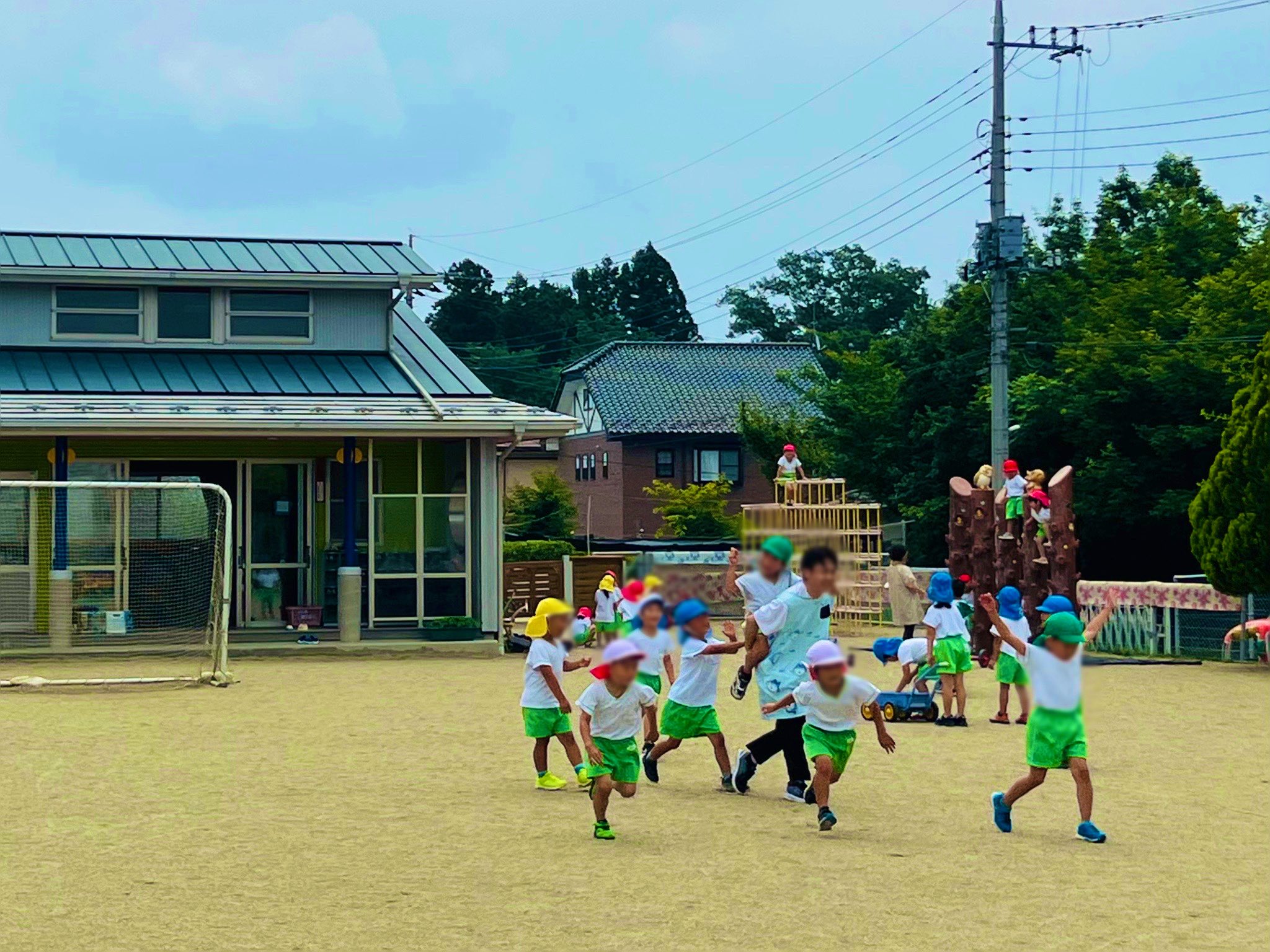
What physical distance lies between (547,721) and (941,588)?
281cm

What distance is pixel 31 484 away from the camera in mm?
20422

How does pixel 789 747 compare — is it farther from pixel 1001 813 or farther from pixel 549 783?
pixel 1001 813

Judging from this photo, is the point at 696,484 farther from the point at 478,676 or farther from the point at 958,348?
the point at 478,676

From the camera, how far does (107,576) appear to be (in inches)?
941

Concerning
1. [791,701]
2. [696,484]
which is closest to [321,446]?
[791,701]

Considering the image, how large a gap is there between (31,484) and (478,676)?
6.00 metres

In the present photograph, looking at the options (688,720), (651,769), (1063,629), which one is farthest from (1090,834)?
(1063,629)

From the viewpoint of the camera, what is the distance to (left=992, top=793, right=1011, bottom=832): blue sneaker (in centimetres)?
958

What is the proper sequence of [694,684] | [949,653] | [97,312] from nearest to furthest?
[694,684], [949,653], [97,312]

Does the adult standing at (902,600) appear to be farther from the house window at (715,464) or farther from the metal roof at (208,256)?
the house window at (715,464)

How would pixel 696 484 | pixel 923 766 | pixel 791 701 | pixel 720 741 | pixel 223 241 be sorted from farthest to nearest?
pixel 696 484 → pixel 223 241 → pixel 923 766 → pixel 720 741 → pixel 791 701

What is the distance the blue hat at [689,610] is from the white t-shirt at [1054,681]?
513 millimetres

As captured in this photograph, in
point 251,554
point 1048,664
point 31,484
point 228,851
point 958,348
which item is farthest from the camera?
point 958,348

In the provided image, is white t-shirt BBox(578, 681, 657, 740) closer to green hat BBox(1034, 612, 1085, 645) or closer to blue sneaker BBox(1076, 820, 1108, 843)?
blue sneaker BBox(1076, 820, 1108, 843)
